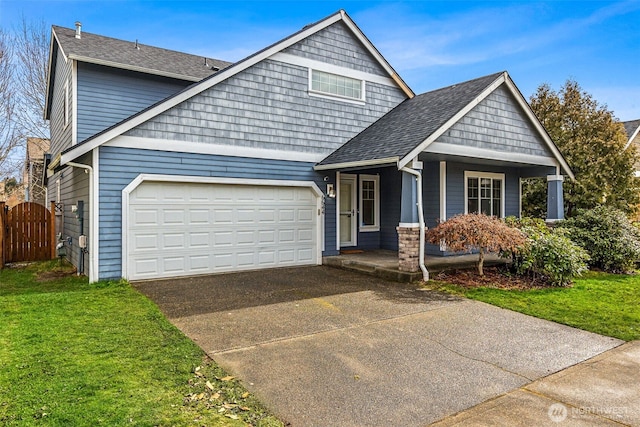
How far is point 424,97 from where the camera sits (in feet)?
41.0

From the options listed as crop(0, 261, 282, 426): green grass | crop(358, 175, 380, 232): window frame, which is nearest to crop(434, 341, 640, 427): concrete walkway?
crop(0, 261, 282, 426): green grass

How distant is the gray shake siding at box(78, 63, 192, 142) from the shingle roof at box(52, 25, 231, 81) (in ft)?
1.09

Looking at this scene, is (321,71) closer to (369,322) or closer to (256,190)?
(256,190)

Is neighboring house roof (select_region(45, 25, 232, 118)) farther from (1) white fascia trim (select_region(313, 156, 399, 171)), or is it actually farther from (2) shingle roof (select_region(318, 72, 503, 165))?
(2) shingle roof (select_region(318, 72, 503, 165))

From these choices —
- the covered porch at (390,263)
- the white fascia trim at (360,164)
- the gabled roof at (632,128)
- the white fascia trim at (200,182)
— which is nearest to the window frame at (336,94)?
the white fascia trim at (360,164)

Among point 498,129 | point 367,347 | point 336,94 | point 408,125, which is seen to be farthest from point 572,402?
point 336,94

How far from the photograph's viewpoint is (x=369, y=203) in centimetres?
1291

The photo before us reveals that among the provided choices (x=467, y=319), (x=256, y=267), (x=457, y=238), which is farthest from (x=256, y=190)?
(x=467, y=319)

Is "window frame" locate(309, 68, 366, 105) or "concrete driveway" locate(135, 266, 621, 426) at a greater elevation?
"window frame" locate(309, 68, 366, 105)

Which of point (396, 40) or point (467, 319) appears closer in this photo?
point (467, 319)

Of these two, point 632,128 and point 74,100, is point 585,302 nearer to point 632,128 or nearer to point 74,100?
point 74,100

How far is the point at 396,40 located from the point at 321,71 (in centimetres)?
641

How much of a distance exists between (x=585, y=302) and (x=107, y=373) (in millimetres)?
7620

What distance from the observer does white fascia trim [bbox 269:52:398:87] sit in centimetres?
1070
